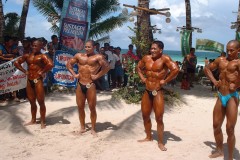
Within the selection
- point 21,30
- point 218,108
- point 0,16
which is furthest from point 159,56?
point 21,30

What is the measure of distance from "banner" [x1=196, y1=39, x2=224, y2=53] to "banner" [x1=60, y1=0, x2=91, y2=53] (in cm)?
1089

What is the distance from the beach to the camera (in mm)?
5727

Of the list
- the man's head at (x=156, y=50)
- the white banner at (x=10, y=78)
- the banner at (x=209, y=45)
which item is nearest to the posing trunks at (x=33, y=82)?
the white banner at (x=10, y=78)

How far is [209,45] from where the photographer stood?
1933 cm

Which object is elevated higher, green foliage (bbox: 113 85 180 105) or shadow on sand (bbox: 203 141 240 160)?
green foliage (bbox: 113 85 180 105)

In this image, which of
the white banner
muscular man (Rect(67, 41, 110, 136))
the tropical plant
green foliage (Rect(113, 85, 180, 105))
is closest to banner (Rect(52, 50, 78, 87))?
the white banner

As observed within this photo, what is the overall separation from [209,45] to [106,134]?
1404 centimetres

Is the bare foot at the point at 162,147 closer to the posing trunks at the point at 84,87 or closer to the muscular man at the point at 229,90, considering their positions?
the muscular man at the point at 229,90

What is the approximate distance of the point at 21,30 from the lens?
1445 centimetres

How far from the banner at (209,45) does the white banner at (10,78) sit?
1310 cm

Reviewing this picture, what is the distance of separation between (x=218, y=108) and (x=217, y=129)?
1.30 feet

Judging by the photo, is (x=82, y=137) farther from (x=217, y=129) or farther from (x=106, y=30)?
(x=106, y=30)

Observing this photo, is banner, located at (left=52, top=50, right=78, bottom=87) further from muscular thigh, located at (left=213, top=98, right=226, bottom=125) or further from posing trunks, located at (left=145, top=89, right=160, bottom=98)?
muscular thigh, located at (left=213, top=98, right=226, bottom=125)

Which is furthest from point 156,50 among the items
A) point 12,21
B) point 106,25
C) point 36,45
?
point 12,21
